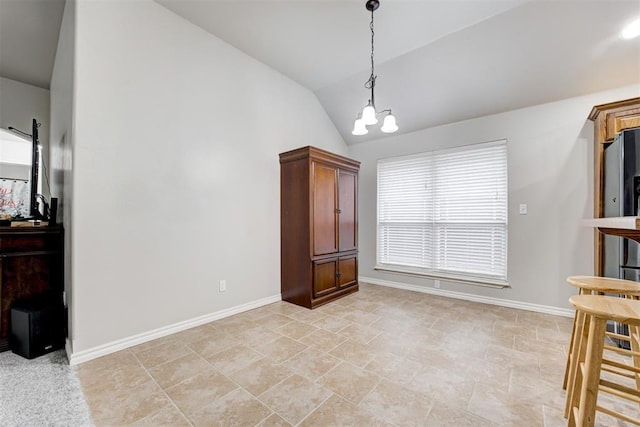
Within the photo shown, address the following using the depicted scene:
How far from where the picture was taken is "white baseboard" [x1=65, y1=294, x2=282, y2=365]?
82.1 inches

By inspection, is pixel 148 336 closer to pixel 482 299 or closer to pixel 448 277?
pixel 448 277

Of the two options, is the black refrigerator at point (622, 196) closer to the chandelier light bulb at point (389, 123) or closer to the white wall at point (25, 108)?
the chandelier light bulb at point (389, 123)

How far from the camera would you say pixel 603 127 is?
2.67 meters

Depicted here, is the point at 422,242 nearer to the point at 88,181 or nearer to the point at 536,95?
the point at 536,95

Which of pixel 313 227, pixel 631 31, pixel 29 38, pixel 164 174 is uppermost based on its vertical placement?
pixel 29 38

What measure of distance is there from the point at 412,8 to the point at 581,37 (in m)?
1.64

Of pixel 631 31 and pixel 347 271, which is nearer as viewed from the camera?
pixel 631 31

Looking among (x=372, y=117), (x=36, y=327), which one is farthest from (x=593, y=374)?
(x=36, y=327)

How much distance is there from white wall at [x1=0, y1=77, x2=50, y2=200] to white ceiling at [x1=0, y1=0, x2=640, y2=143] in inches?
7.0

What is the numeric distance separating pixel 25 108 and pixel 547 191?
6.98 metres

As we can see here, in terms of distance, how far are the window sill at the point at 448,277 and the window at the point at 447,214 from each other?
0.01 meters

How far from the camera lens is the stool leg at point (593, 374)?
114 centimetres

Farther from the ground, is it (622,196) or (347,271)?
(622,196)

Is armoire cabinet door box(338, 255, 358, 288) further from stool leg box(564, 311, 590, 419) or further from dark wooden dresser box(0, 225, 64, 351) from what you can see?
dark wooden dresser box(0, 225, 64, 351)
